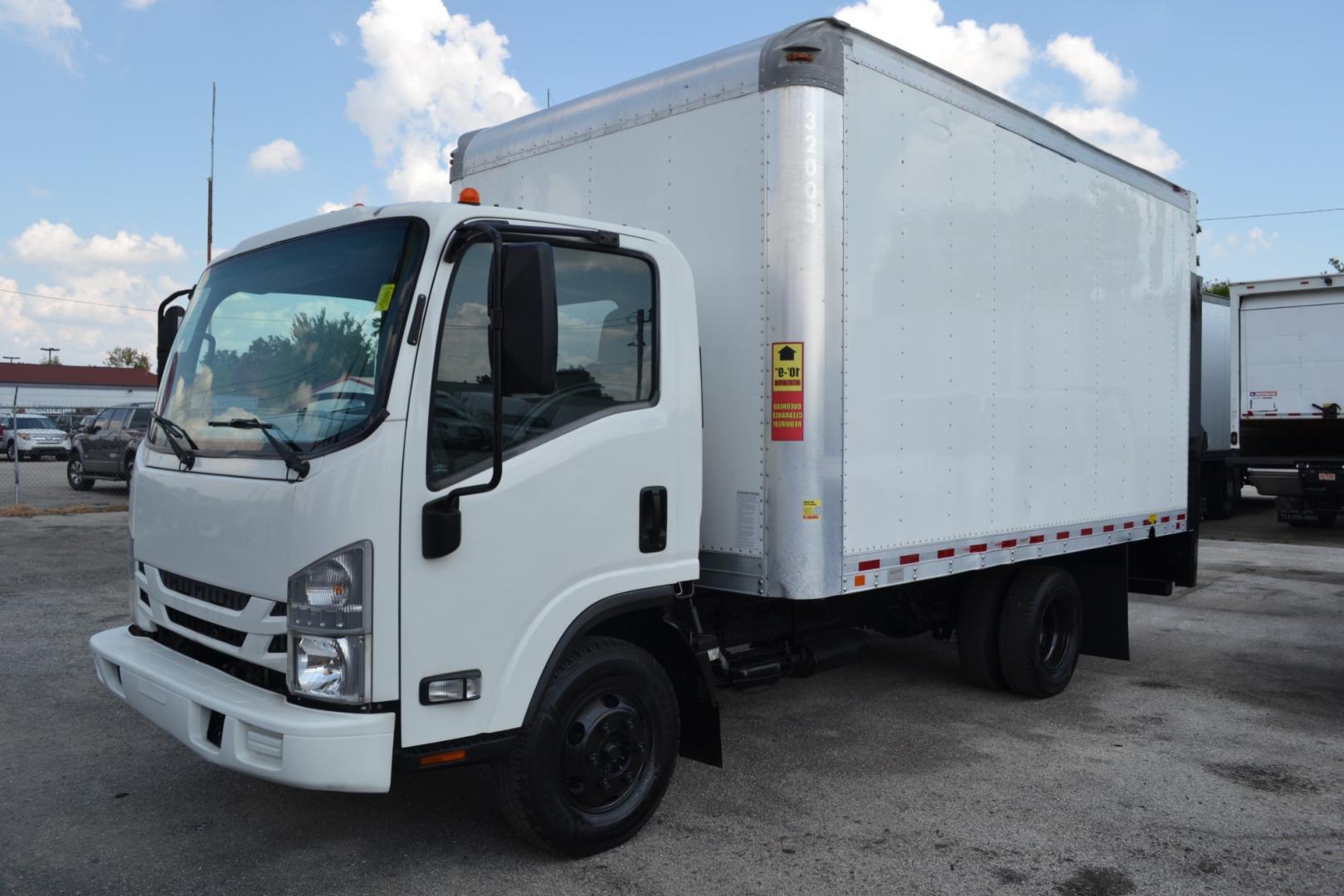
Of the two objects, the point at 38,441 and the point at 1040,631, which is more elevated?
the point at 38,441

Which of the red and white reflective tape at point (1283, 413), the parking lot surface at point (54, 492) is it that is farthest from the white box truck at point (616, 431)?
the parking lot surface at point (54, 492)

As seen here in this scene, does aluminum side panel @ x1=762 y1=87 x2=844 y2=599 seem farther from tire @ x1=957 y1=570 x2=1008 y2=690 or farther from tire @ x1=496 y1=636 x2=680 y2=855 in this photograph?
tire @ x1=957 y1=570 x2=1008 y2=690

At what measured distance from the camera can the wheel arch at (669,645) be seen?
12.8 feet

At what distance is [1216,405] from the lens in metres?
17.9

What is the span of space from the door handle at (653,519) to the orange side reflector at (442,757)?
3.39 feet

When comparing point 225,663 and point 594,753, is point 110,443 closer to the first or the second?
point 225,663

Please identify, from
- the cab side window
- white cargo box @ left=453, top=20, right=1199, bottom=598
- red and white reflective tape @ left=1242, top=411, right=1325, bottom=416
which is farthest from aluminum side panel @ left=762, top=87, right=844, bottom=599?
red and white reflective tape @ left=1242, top=411, right=1325, bottom=416

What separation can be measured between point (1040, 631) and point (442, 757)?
423 cm

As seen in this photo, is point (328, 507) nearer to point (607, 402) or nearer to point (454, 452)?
point (454, 452)

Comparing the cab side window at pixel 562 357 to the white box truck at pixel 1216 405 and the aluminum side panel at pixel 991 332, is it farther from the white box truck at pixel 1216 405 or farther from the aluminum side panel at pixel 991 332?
the white box truck at pixel 1216 405

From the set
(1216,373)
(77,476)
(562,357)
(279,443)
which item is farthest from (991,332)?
(77,476)

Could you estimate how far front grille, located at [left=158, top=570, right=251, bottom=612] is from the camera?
11.6 feet

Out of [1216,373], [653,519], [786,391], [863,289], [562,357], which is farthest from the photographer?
[1216,373]

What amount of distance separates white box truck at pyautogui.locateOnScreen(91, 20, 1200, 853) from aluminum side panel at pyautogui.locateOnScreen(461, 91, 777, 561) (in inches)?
0.6
